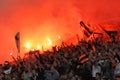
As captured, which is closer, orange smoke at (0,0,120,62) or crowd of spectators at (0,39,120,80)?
crowd of spectators at (0,39,120,80)

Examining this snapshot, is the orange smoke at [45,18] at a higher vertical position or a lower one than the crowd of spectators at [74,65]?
higher

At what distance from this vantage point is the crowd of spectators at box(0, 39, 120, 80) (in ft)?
16.4

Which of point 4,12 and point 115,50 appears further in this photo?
point 4,12

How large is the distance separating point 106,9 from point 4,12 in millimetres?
3323

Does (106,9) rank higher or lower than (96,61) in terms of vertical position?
higher

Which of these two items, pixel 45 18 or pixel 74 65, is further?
pixel 45 18

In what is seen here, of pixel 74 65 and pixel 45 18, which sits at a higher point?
pixel 45 18

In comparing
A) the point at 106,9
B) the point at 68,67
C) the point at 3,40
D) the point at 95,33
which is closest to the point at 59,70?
A: the point at 68,67

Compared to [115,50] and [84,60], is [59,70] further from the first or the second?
[115,50]

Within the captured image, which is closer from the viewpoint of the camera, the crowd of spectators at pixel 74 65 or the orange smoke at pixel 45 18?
the crowd of spectators at pixel 74 65

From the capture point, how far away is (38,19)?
13.2m

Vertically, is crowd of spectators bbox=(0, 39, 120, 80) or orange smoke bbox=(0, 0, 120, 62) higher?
orange smoke bbox=(0, 0, 120, 62)

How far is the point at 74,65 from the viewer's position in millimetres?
5496

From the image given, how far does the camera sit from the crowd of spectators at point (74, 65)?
5.00 m
